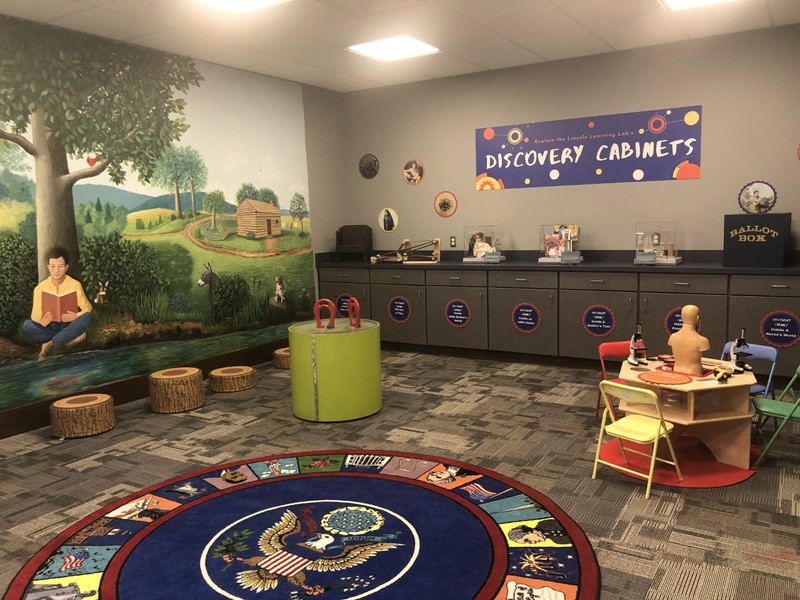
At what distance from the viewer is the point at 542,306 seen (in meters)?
6.64

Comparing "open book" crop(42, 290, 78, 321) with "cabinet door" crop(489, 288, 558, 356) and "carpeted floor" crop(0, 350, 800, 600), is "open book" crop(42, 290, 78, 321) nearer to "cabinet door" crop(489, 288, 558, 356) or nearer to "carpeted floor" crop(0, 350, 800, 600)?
"carpeted floor" crop(0, 350, 800, 600)

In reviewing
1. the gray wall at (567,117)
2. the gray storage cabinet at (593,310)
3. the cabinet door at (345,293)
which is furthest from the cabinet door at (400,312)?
the gray storage cabinet at (593,310)

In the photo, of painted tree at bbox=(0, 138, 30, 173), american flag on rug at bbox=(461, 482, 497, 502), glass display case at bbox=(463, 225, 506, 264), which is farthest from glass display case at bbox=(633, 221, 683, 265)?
painted tree at bbox=(0, 138, 30, 173)

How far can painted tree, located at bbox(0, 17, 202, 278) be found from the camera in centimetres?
502

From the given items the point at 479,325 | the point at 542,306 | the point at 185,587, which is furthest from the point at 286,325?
the point at 185,587

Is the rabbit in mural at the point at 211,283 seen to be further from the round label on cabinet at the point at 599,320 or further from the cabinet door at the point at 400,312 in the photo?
the round label on cabinet at the point at 599,320

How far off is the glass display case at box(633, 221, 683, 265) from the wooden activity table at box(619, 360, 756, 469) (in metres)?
2.35

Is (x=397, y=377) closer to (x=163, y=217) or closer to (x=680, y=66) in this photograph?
(x=163, y=217)

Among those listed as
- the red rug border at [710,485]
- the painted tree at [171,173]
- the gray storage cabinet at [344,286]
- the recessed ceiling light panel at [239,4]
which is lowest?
the red rug border at [710,485]

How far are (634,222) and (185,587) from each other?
5502 mm

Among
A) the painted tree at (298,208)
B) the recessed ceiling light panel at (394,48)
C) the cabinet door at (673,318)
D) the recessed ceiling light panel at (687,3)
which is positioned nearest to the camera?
the recessed ceiling light panel at (687,3)

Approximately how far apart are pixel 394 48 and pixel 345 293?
3022 millimetres

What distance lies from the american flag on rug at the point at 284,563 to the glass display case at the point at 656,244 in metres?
4.58

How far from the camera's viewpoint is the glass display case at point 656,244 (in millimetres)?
6238
